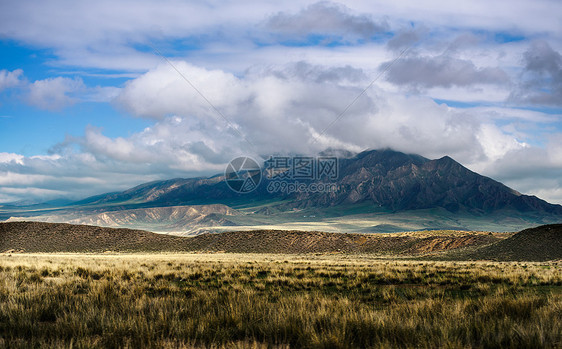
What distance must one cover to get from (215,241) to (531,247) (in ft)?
223

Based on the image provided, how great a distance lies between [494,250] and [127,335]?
61492 millimetres

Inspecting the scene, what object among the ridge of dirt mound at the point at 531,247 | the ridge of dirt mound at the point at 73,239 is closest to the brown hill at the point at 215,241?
the ridge of dirt mound at the point at 73,239

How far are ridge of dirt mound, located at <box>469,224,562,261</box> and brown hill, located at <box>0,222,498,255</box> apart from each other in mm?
20754

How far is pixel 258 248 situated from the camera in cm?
9512

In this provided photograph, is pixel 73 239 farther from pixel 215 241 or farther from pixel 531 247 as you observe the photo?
pixel 531 247

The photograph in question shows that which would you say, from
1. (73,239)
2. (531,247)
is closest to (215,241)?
(73,239)

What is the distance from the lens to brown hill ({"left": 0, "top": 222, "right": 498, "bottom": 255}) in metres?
87.4

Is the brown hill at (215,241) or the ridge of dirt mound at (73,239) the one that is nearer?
the brown hill at (215,241)

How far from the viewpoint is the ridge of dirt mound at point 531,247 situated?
5250 centimetres

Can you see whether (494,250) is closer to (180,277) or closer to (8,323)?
(180,277)

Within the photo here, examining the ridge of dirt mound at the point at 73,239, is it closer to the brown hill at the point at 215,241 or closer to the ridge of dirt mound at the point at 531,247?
the brown hill at the point at 215,241

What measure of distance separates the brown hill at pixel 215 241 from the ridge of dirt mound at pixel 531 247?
20754 mm

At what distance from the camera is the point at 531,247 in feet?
183

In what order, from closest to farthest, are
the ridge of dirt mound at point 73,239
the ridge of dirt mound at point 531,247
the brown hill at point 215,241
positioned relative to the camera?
the ridge of dirt mound at point 531,247 < the brown hill at point 215,241 < the ridge of dirt mound at point 73,239
